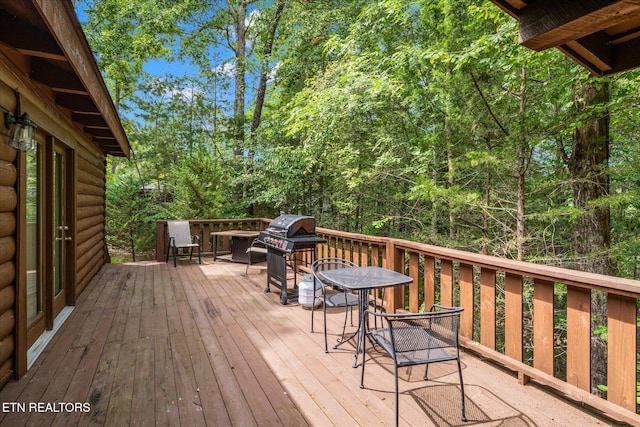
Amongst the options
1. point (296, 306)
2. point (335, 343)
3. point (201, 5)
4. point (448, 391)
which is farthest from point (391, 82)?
point (201, 5)

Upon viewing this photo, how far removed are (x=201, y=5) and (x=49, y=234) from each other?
37.1 ft

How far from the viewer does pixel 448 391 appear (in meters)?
2.23

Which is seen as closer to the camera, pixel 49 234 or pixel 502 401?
pixel 502 401

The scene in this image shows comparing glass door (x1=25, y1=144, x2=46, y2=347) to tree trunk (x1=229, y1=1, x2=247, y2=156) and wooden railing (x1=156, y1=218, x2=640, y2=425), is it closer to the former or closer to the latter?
wooden railing (x1=156, y1=218, x2=640, y2=425)

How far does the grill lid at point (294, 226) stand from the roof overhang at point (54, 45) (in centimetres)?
223

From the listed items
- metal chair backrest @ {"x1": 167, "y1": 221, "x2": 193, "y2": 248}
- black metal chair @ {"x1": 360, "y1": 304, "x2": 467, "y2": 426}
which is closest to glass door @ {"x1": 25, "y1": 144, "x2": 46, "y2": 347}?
black metal chair @ {"x1": 360, "y1": 304, "x2": 467, "y2": 426}

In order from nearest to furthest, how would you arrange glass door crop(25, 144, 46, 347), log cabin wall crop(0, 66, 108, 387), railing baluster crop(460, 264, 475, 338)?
log cabin wall crop(0, 66, 108, 387) → railing baluster crop(460, 264, 475, 338) → glass door crop(25, 144, 46, 347)

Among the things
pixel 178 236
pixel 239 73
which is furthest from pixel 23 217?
pixel 239 73

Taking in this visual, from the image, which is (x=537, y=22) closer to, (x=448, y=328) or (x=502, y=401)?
(x=448, y=328)

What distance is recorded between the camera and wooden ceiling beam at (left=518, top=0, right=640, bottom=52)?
1.18 metres

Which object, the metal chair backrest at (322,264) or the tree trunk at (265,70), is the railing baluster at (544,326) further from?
the tree trunk at (265,70)

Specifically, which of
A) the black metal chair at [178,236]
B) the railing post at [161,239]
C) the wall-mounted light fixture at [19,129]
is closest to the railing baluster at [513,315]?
the wall-mounted light fixture at [19,129]

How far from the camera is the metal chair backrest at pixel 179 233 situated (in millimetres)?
6477

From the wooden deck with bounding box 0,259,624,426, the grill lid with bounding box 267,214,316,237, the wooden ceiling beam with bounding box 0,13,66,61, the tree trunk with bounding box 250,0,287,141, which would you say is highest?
the tree trunk with bounding box 250,0,287,141
